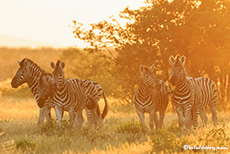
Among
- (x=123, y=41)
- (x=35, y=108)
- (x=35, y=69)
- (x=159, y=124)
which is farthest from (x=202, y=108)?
(x=35, y=108)

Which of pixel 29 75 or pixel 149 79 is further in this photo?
pixel 29 75

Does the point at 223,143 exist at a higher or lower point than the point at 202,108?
lower

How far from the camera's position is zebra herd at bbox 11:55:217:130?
11.1 m

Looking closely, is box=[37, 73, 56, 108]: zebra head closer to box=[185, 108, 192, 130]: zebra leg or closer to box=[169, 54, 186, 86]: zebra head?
box=[169, 54, 186, 86]: zebra head

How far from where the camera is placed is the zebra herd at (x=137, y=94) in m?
11.1

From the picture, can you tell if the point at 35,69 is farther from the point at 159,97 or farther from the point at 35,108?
the point at 35,108

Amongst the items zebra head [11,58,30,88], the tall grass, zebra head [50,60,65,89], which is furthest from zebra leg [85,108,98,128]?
zebra head [11,58,30,88]

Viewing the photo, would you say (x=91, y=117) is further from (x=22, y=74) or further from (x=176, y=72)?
(x=176, y=72)

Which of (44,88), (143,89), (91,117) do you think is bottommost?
(91,117)

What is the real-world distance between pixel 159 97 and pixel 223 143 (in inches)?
125

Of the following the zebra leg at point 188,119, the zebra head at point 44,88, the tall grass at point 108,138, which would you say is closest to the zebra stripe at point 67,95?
the tall grass at point 108,138

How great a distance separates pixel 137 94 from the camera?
1141 centimetres

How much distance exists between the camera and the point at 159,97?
1178 cm

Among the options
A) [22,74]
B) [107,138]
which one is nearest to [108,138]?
[107,138]
